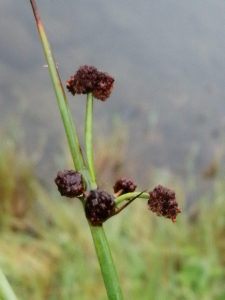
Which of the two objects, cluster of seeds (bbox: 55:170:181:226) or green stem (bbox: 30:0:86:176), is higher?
green stem (bbox: 30:0:86:176)

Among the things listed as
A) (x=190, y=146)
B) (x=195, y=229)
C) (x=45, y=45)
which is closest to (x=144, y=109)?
(x=190, y=146)

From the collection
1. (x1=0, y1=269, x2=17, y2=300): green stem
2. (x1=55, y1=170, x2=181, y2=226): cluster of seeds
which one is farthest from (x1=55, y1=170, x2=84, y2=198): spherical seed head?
(x1=0, y1=269, x2=17, y2=300): green stem

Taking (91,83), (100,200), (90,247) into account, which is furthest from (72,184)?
(90,247)

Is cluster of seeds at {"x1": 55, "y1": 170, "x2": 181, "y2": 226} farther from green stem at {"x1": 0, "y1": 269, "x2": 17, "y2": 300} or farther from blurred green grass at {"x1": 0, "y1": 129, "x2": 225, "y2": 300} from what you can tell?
blurred green grass at {"x1": 0, "y1": 129, "x2": 225, "y2": 300}

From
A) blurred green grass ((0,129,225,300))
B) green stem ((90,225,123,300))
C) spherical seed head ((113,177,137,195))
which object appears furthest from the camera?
blurred green grass ((0,129,225,300))

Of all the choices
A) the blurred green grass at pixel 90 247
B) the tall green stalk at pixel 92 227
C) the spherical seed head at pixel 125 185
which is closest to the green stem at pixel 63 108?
the tall green stalk at pixel 92 227

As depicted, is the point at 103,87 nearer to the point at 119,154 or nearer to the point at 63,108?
the point at 63,108
